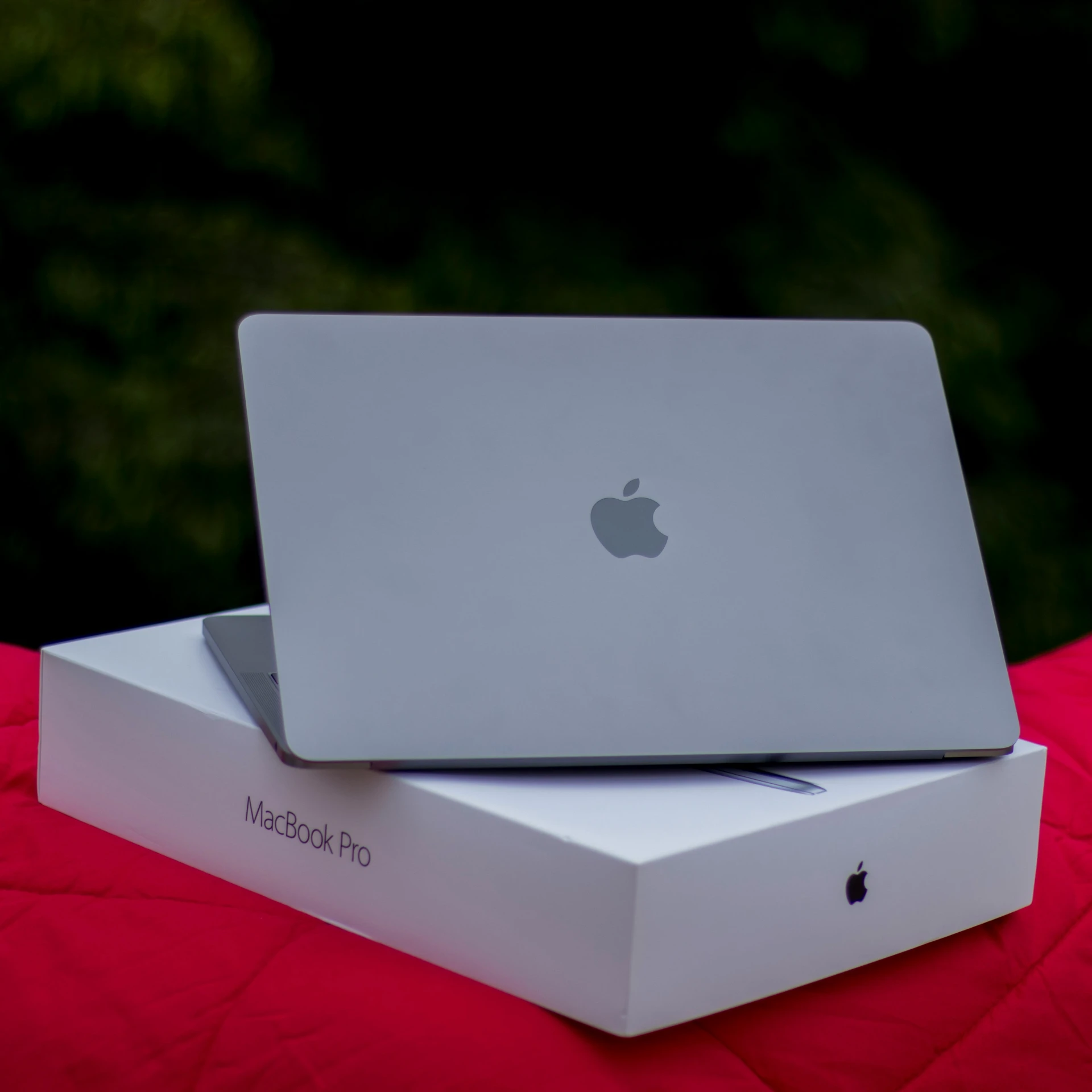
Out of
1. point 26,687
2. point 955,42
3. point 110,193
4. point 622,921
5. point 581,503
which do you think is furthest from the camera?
point 955,42

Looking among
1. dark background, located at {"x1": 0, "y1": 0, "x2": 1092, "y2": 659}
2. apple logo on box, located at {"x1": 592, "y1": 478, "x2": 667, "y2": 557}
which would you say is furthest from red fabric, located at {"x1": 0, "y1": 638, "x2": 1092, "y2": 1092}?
dark background, located at {"x1": 0, "y1": 0, "x2": 1092, "y2": 659}

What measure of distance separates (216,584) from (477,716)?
133 centimetres

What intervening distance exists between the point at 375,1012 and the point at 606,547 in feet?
0.77

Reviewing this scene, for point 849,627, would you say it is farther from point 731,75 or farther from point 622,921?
point 731,75

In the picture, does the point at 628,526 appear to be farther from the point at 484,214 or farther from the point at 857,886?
the point at 484,214

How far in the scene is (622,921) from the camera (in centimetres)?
46

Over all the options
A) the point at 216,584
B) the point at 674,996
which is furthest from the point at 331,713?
the point at 216,584

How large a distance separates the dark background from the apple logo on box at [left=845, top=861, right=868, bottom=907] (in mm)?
1381

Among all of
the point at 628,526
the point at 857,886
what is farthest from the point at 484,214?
the point at 857,886

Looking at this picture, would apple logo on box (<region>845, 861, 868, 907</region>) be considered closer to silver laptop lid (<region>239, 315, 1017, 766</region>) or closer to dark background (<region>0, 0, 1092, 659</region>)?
silver laptop lid (<region>239, 315, 1017, 766</region>)

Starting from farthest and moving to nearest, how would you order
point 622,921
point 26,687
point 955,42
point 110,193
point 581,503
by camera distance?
1. point 955,42
2. point 110,193
3. point 26,687
4. point 581,503
5. point 622,921

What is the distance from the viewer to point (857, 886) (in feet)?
1.76

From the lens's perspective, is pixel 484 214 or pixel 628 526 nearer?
pixel 628 526

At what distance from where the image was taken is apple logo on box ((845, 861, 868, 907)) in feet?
1.75
